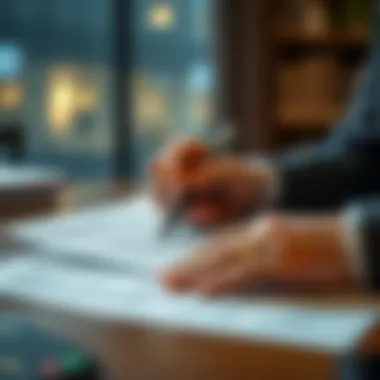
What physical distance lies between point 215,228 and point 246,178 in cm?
8

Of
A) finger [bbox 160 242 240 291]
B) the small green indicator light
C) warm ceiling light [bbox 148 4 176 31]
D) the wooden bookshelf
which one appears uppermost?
warm ceiling light [bbox 148 4 176 31]

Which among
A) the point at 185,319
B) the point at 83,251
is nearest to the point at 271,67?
the point at 83,251

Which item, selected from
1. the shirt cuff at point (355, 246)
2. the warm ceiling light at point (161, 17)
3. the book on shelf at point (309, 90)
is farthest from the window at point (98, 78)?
the shirt cuff at point (355, 246)

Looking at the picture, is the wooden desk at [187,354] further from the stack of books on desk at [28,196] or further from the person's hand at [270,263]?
the stack of books on desk at [28,196]

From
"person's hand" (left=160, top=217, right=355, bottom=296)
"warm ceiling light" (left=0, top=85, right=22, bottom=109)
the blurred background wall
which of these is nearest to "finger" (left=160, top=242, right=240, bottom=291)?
"person's hand" (left=160, top=217, right=355, bottom=296)

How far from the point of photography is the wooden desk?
0.51m

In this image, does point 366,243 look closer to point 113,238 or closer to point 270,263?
point 270,263

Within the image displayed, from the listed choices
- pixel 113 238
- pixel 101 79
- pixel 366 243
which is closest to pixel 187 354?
pixel 366 243

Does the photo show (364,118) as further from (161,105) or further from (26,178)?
(161,105)

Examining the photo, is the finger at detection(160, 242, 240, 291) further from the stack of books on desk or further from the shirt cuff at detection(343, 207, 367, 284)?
the stack of books on desk

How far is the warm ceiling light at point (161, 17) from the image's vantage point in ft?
13.0

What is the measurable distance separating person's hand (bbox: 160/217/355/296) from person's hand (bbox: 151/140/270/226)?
0.20m

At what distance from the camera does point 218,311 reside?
667 millimetres

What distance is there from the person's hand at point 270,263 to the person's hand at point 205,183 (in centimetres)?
20
